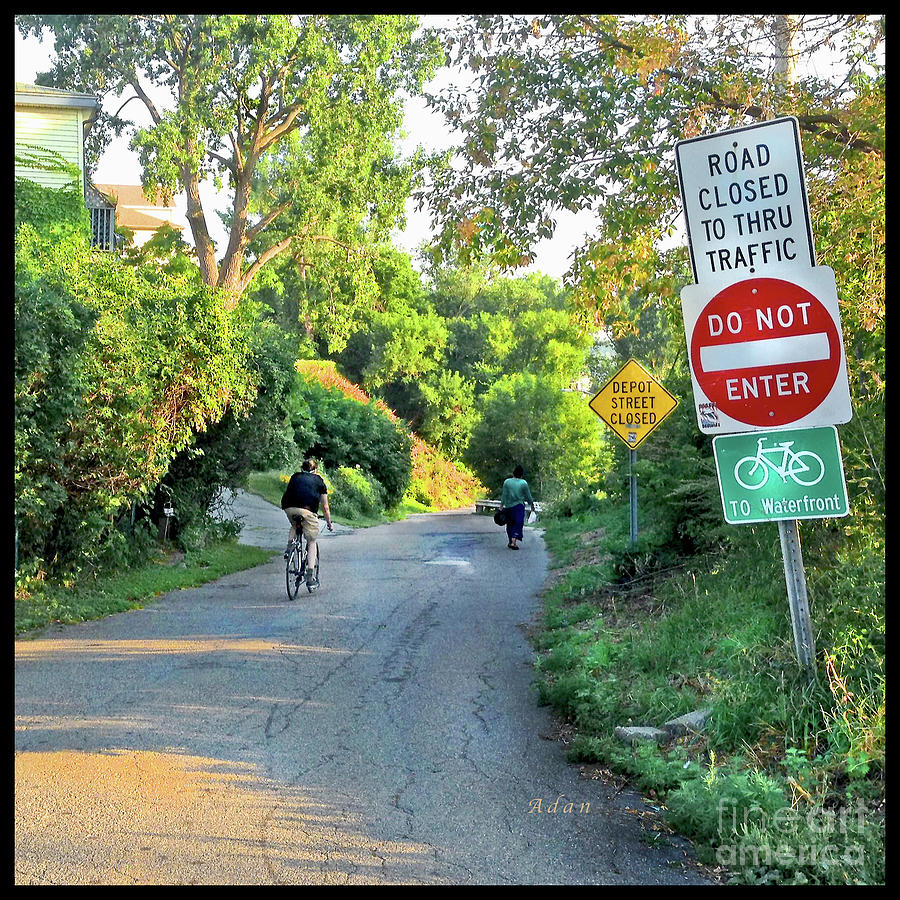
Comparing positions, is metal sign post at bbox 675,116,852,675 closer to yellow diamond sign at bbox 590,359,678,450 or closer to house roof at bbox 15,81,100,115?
yellow diamond sign at bbox 590,359,678,450

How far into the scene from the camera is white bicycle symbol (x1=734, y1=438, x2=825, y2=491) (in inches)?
231

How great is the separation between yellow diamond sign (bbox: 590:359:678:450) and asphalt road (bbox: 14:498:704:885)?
4.30 metres

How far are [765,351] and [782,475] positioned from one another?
730mm

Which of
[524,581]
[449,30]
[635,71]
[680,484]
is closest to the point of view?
[635,71]

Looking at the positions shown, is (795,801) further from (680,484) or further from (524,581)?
(524,581)

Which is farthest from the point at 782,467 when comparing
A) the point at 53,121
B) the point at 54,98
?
the point at 53,121

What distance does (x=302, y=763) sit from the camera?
628 cm

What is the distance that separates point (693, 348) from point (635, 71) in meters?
4.69

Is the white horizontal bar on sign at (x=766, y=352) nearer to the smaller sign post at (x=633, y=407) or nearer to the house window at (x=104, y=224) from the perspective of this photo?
the smaller sign post at (x=633, y=407)

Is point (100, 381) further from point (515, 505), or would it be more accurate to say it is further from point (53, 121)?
point (53, 121)

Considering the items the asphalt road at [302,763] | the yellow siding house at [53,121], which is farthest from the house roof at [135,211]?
the asphalt road at [302,763]

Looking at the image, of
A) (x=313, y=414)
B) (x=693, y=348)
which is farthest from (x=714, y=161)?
(x=313, y=414)

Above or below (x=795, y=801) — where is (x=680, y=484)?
above
